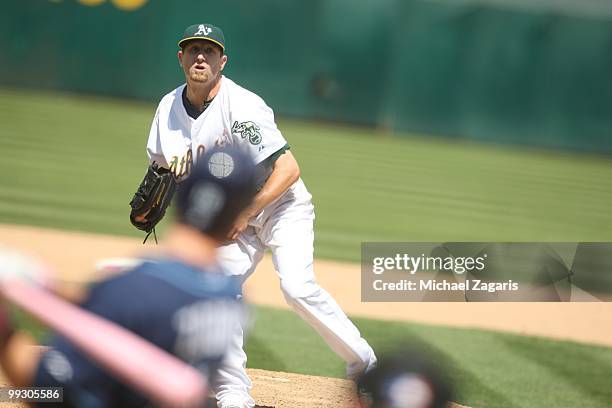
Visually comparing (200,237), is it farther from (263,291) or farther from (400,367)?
(263,291)

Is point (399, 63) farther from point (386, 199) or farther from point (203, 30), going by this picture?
point (203, 30)

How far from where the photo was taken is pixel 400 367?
2361 mm

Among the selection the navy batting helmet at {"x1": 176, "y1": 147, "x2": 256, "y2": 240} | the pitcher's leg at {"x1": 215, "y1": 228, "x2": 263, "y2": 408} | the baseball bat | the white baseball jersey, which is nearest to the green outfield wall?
the white baseball jersey

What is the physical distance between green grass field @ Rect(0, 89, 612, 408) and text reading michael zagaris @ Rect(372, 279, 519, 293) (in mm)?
1199

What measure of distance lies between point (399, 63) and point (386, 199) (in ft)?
28.7

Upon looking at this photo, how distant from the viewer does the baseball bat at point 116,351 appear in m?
1.63

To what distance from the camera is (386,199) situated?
15453mm

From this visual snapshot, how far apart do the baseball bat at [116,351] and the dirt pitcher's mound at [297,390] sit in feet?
11.3

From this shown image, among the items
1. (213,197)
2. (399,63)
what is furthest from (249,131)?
(399,63)

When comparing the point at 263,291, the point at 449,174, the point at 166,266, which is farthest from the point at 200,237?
the point at 449,174

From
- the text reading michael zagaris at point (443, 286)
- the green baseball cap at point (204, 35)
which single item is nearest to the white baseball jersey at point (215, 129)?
the green baseball cap at point (204, 35)

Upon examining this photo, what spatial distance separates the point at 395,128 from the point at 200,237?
21825mm

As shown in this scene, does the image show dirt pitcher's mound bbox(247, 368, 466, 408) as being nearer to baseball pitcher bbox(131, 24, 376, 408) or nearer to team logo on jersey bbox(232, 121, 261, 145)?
baseball pitcher bbox(131, 24, 376, 408)

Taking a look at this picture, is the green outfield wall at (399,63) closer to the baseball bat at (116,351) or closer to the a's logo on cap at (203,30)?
the a's logo on cap at (203,30)
